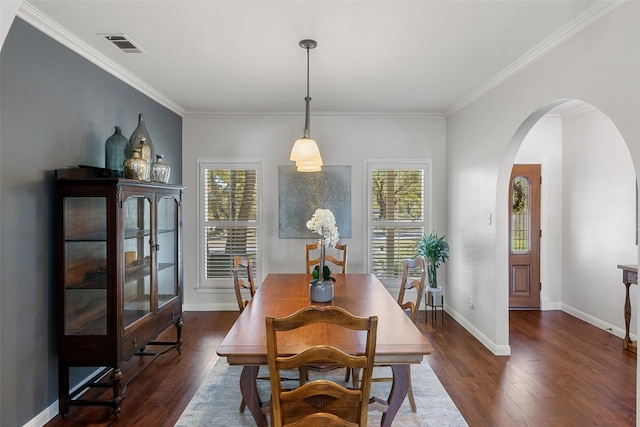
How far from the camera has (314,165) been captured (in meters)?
3.29

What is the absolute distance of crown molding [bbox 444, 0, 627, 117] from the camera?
7.66ft

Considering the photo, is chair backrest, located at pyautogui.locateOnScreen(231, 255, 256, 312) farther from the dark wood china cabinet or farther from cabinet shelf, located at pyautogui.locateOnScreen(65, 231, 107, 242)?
cabinet shelf, located at pyautogui.locateOnScreen(65, 231, 107, 242)

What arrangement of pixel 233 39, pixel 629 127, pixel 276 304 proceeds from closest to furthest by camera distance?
pixel 629 127 → pixel 276 304 → pixel 233 39

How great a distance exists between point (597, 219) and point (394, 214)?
251 cm

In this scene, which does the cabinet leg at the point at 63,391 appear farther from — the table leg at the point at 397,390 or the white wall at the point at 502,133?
the white wall at the point at 502,133

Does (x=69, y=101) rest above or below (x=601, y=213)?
above

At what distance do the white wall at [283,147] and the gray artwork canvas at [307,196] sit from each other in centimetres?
8

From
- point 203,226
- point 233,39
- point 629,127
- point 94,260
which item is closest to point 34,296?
point 94,260

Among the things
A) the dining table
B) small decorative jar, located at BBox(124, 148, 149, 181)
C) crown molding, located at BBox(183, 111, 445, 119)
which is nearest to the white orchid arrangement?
the dining table

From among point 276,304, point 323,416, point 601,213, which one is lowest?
point 323,416

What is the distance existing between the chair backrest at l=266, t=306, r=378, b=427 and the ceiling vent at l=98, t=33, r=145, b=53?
255cm

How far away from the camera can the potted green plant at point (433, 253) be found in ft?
15.6

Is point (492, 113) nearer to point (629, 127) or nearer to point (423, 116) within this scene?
point (423, 116)

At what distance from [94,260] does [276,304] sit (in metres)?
1.36
